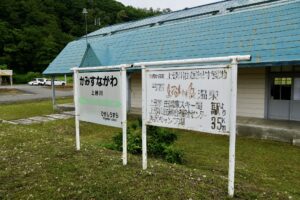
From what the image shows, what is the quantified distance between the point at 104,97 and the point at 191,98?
6.61 ft

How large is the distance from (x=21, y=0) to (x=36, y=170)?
8446 centimetres

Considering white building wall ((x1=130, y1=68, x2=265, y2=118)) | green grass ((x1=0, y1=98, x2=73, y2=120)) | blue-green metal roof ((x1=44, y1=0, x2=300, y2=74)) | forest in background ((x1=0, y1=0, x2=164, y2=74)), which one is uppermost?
forest in background ((x1=0, y1=0, x2=164, y2=74))

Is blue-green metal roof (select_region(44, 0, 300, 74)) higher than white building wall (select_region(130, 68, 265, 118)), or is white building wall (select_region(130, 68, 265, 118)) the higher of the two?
blue-green metal roof (select_region(44, 0, 300, 74))

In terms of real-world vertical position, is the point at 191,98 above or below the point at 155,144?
above

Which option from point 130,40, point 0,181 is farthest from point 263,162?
point 130,40

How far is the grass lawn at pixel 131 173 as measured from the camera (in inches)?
162

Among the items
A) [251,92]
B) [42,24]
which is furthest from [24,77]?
[251,92]

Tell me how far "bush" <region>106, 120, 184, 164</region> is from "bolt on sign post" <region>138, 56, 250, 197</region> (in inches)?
61.2

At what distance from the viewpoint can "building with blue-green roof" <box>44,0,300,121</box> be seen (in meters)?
9.80

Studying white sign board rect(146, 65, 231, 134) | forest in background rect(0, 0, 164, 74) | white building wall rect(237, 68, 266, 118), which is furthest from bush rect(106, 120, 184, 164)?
forest in background rect(0, 0, 164, 74)

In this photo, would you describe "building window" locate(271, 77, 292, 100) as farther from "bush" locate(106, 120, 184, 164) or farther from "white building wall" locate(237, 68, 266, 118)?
"bush" locate(106, 120, 184, 164)

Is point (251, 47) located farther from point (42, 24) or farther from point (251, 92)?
point (42, 24)

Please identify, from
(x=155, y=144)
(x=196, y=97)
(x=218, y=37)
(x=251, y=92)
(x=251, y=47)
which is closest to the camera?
(x=196, y=97)

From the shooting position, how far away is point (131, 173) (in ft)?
15.8
